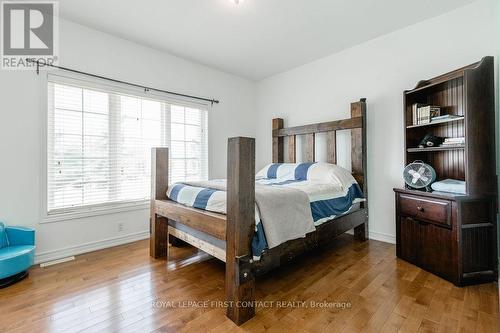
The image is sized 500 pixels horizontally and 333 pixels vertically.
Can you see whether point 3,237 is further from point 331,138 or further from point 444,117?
point 444,117

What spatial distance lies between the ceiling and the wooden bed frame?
88 centimetres

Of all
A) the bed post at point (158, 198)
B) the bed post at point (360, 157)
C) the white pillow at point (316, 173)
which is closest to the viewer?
the bed post at point (158, 198)

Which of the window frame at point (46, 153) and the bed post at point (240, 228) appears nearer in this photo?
the bed post at point (240, 228)

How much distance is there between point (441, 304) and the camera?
159cm

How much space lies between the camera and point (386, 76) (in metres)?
2.80

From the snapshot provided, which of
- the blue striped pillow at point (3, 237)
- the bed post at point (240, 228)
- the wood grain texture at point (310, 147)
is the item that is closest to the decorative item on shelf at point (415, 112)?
the wood grain texture at point (310, 147)

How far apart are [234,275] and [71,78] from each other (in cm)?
259

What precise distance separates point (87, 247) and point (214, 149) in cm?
204

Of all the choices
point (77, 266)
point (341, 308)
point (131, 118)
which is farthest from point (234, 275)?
point (131, 118)

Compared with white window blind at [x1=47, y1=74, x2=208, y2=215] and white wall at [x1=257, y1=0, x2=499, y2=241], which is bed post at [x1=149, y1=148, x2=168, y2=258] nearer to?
white window blind at [x1=47, y1=74, x2=208, y2=215]

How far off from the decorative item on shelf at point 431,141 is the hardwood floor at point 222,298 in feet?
3.78

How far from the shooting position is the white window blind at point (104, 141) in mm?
2420

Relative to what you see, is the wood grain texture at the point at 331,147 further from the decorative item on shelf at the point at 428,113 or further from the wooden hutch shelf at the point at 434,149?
the decorative item on shelf at the point at 428,113

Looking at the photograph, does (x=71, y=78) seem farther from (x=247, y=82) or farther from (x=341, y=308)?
(x=341, y=308)
